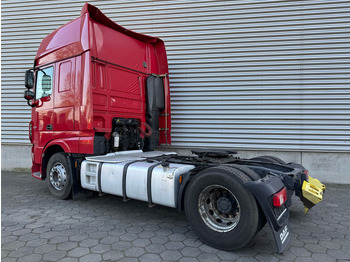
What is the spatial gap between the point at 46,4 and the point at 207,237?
28.2 ft

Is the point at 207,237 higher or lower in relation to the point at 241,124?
lower

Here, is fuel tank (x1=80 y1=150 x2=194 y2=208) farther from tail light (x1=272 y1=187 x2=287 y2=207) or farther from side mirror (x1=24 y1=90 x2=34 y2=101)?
side mirror (x1=24 y1=90 x2=34 y2=101)

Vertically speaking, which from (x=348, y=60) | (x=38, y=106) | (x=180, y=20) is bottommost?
(x=38, y=106)

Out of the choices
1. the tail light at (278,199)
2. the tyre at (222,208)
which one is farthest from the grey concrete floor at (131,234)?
the tail light at (278,199)

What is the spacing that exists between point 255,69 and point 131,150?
3785 millimetres

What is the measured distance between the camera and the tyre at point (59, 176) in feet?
15.0

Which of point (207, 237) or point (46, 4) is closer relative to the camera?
point (207, 237)

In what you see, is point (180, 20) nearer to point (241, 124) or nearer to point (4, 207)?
point (241, 124)

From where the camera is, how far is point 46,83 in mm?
5055

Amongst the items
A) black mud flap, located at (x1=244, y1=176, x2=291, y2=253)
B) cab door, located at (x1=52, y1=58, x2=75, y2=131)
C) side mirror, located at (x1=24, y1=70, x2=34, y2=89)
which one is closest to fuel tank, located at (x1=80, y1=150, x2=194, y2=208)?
cab door, located at (x1=52, y1=58, x2=75, y2=131)

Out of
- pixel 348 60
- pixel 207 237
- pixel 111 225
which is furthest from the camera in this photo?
pixel 348 60

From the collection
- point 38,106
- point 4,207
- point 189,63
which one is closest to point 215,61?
point 189,63

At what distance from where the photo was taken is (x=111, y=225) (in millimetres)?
3480

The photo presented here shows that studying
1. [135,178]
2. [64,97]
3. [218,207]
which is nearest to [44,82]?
[64,97]
